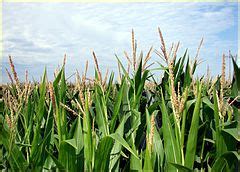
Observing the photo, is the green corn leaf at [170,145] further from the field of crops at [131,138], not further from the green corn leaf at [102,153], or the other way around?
the green corn leaf at [102,153]

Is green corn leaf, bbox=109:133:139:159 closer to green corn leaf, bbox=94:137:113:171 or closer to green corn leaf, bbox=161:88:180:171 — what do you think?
green corn leaf, bbox=94:137:113:171

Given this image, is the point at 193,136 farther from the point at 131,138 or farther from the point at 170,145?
the point at 131,138

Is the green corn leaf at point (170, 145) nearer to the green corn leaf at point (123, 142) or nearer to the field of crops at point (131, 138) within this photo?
the field of crops at point (131, 138)

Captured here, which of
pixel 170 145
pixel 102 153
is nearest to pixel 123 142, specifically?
pixel 102 153

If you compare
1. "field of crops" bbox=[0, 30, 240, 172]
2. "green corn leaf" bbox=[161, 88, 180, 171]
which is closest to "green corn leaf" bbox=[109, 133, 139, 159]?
"field of crops" bbox=[0, 30, 240, 172]

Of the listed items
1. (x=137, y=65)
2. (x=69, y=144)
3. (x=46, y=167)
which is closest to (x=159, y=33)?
(x=137, y=65)

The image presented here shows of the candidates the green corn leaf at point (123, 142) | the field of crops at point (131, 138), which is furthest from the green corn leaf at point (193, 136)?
the green corn leaf at point (123, 142)

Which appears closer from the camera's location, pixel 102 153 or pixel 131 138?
pixel 102 153

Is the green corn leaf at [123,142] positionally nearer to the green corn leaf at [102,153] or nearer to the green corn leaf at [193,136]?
the green corn leaf at [102,153]

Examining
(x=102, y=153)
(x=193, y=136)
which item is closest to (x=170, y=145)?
(x=193, y=136)

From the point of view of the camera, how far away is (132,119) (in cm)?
168

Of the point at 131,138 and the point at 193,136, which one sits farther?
the point at 131,138

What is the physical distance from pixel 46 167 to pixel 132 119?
1.69 ft

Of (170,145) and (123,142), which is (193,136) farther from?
(123,142)
